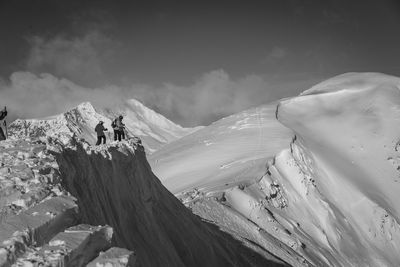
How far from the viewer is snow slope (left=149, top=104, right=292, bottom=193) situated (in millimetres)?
49375

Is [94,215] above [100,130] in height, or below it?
below

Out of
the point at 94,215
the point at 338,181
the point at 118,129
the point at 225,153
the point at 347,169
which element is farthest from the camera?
the point at 347,169

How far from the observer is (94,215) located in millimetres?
14836

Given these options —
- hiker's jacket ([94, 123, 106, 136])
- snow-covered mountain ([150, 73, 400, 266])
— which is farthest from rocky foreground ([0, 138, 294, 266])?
snow-covered mountain ([150, 73, 400, 266])

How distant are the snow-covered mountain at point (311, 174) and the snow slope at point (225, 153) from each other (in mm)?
179

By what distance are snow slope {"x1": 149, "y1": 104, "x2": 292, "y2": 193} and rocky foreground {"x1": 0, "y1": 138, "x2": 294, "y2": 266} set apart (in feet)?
59.2

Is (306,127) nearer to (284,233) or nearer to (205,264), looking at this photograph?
(284,233)

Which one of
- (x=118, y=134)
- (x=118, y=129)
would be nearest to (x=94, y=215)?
(x=118, y=134)

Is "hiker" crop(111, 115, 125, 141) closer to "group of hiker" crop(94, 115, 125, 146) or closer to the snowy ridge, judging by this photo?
"group of hiker" crop(94, 115, 125, 146)

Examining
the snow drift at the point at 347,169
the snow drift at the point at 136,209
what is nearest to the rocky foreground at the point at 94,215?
the snow drift at the point at 136,209

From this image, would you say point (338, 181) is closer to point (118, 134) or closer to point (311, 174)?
point (311, 174)

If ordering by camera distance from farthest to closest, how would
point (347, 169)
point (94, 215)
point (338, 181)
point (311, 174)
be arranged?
point (347, 169)
point (338, 181)
point (311, 174)
point (94, 215)

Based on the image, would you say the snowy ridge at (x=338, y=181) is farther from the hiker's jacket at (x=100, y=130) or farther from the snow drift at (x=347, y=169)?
the hiker's jacket at (x=100, y=130)

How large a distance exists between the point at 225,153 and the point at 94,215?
152 ft
